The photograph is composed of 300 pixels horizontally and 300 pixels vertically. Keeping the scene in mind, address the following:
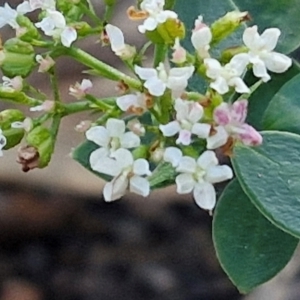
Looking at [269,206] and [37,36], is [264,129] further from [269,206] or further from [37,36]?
[37,36]

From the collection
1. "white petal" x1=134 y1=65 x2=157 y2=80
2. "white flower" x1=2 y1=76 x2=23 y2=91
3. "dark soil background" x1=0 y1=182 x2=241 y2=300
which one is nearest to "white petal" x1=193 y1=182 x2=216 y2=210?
"white petal" x1=134 y1=65 x2=157 y2=80

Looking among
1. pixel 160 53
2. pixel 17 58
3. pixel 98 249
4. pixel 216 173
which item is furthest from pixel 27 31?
pixel 98 249

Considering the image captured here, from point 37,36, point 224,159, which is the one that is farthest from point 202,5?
point 224,159

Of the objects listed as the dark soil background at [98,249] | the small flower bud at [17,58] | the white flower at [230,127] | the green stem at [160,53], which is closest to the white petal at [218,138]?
the white flower at [230,127]

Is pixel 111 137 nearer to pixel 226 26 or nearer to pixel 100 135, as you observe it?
pixel 100 135

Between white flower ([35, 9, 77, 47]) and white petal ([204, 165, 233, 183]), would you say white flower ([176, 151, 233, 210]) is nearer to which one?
white petal ([204, 165, 233, 183])

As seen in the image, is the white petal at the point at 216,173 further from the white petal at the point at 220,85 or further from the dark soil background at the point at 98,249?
the dark soil background at the point at 98,249

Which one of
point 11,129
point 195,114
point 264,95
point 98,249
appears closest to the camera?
point 195,114
